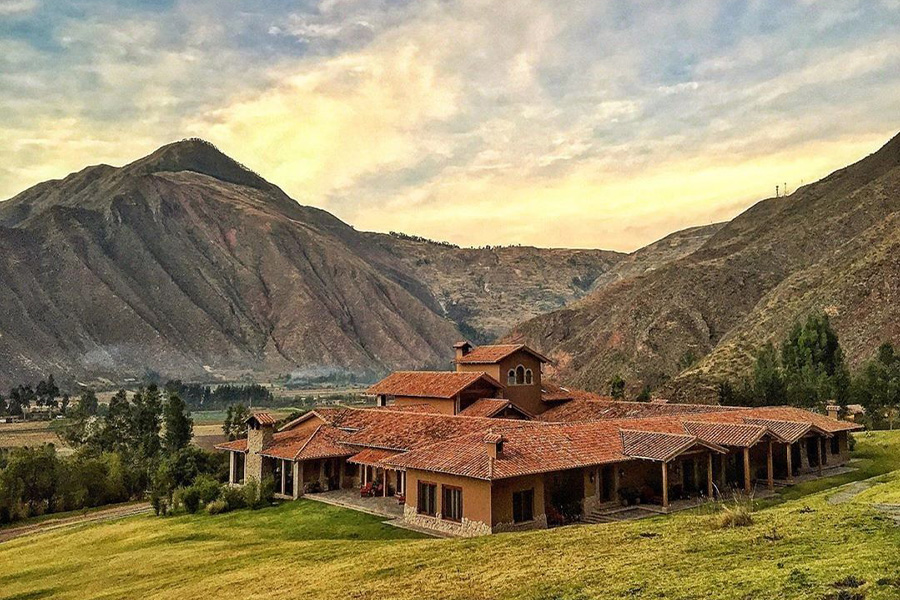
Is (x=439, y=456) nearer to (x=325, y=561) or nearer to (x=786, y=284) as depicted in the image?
(x=325, y=561)

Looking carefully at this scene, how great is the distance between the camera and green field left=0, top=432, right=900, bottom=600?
13.3 metres

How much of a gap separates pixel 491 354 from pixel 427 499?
19904 mm

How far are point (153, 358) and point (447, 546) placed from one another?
172158 millimetres

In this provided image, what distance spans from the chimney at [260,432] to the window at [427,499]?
560 inches

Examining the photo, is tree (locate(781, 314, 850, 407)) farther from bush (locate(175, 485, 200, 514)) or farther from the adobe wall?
bush (locate(175, 485, 200, 514))

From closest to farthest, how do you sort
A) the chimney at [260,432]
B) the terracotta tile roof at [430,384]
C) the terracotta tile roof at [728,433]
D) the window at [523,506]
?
the window at [523,506] < the terracotta tile roof at [728,433] < the chimney at [260,432] < the terracotta tile roof at [430,384]

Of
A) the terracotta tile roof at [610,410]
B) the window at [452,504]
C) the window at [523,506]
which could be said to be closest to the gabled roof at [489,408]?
the terracotta tile roof at [610,410]

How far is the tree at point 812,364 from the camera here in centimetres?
5928

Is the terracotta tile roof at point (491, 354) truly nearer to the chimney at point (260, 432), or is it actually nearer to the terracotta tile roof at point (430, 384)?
the terracotta tile roof at point (430, 384)

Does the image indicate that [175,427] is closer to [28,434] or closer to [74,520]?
[74,520]

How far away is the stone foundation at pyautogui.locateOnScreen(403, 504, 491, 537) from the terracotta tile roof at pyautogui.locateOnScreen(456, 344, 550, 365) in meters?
18.4

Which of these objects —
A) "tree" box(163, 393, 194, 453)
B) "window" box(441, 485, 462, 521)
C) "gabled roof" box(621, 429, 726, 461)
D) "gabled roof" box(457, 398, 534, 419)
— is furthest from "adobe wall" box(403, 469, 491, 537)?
"tree" box(163, 393, 194, 453)

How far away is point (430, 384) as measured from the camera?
155ft

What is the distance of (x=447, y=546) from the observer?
21438 mm
